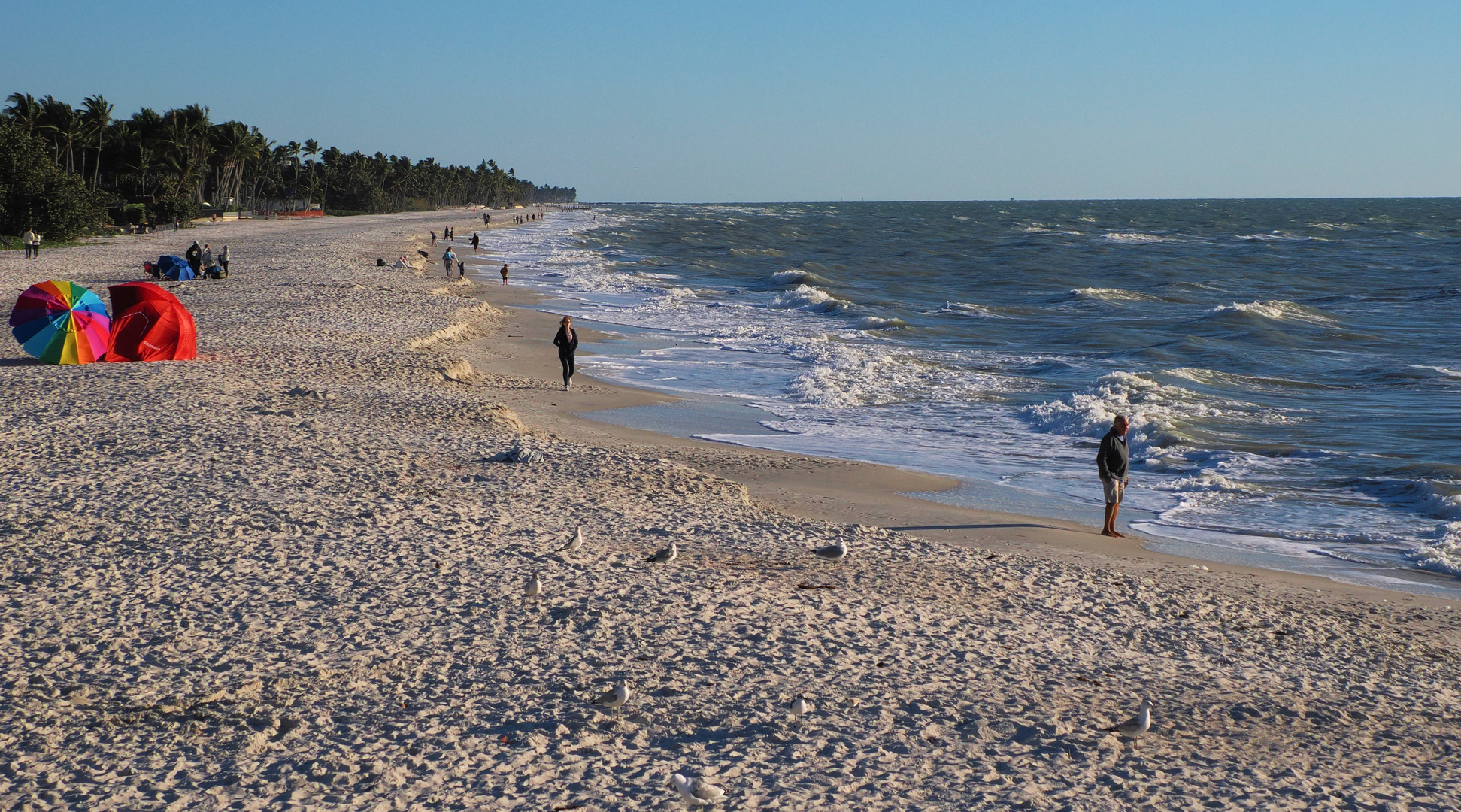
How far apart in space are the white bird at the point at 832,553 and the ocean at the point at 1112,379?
11.6 feet

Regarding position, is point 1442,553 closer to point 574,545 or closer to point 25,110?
point 574,545

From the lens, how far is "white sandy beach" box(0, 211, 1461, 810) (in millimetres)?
5414

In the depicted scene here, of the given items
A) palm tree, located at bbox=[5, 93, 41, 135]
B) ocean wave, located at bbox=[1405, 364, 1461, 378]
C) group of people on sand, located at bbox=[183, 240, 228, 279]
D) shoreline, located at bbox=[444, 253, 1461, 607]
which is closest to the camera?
shoreline, located at bbox=[444, 253, 1461, 607]

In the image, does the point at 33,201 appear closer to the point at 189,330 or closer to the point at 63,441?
the point at 189,330

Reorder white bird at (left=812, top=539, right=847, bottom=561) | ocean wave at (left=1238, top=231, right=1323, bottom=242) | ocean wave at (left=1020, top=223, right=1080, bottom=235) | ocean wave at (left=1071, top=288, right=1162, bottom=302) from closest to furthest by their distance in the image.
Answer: white bird at (left=812, top=539, right=847, bottom=561) → ocean wave at (left=1071, top=288, right=1162, bottom=302) → ocean wave at (left=1238, top=231, right=1323, bottom=242) → ocean wave at (left=1020, top=223, right=1080, bottom=235)

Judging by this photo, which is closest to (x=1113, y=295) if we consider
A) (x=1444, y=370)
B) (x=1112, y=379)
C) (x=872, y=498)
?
(x=1444, y=370)

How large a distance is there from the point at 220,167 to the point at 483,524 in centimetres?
9840

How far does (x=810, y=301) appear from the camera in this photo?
3725 centimetres

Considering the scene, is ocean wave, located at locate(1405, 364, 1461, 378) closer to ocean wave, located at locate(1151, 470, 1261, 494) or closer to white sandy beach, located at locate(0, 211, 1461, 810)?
ocean wave, located at locate(1151, 470, 1261, 494)

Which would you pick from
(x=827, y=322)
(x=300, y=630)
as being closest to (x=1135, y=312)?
(x=827, y=322)

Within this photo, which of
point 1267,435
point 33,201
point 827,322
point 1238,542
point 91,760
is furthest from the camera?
point 33,201

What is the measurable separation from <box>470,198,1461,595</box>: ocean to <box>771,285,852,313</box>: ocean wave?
18 centimetres

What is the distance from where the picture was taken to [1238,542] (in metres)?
10.8

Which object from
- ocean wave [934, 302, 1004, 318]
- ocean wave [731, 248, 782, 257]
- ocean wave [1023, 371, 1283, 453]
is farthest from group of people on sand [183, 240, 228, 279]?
ocean wave [731, 248, 782, 257]
